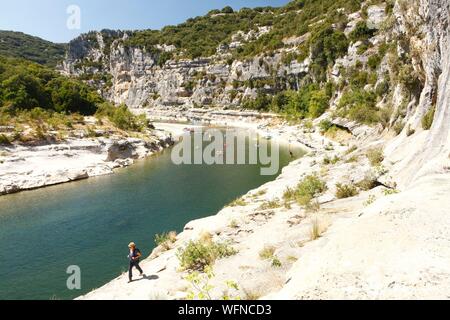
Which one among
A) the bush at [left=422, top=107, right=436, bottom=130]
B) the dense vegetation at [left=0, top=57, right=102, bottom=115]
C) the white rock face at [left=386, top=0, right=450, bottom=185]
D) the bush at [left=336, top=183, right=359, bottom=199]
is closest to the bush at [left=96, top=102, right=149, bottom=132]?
the dense vegetation at [left=0, top=57, right=102, bottom=115]

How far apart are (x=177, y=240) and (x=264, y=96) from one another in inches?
3815

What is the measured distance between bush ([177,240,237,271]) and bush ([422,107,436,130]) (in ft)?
49.8

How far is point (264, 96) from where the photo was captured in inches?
4409

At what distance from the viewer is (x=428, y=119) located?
68.6ft

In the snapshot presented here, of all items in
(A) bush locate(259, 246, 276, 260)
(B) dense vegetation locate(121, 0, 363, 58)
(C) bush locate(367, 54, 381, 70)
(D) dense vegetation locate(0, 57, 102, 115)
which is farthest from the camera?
(B) dense vegetation locate(121, 0, 363, 58)

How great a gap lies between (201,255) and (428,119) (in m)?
16.9

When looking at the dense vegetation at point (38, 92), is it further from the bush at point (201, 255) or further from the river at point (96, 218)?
the bush at point (201, 255)

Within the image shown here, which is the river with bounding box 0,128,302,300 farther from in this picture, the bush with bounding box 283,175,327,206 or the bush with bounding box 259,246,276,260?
the bush with bounding box 259,246,276,260

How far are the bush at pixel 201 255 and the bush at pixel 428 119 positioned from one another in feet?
49.8

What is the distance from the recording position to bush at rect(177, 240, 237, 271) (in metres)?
14.3

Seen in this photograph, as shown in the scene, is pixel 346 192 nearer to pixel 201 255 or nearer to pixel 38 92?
pixel 201 255

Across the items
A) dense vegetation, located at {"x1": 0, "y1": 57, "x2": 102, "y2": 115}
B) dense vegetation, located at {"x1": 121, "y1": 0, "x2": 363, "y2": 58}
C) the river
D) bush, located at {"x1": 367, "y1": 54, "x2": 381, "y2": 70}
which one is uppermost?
dense vegetation, located at {"x1": 121, "y1": 0, "x2": 363, "y2": 58}

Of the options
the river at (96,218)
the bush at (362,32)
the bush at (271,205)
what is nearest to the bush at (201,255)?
the river at (96,218)

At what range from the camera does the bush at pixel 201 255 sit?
47.0 feet
